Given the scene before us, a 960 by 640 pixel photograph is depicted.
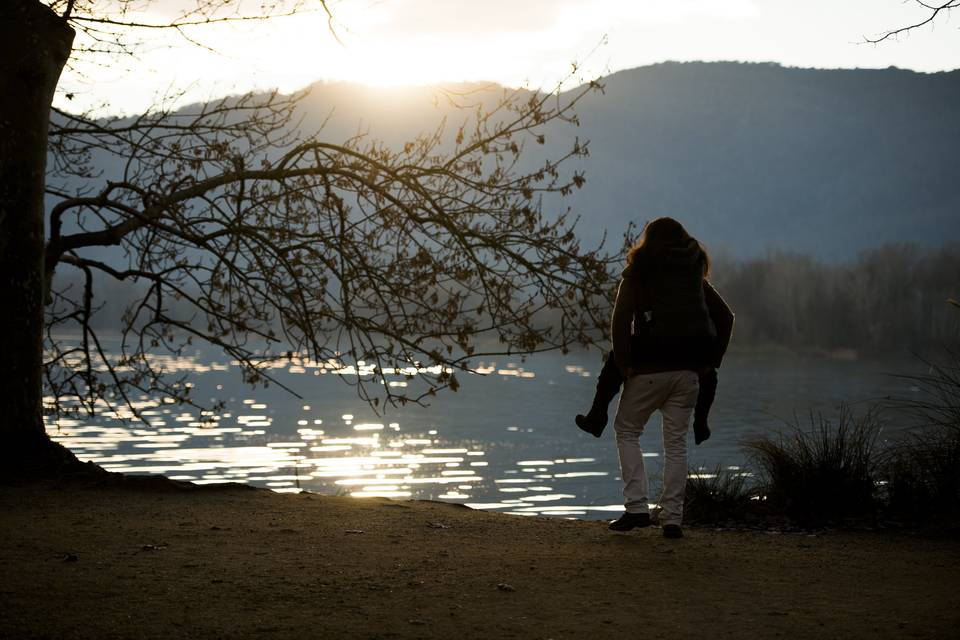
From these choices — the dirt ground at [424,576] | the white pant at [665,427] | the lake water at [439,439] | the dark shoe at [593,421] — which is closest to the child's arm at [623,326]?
the white pant at [665,427]

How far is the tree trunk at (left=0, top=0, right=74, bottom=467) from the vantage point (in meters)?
9.28

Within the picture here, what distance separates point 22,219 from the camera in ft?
30.7

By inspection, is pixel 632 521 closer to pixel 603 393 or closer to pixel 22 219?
pixel 603 393

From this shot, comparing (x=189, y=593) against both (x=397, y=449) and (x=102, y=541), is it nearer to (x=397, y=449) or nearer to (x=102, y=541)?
(x=102, y=541)

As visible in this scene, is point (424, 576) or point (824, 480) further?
point (824, 480)

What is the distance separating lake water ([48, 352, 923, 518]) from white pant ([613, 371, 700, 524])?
9.42 ft

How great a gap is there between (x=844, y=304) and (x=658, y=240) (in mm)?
70407

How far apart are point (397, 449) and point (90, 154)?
1912 cm

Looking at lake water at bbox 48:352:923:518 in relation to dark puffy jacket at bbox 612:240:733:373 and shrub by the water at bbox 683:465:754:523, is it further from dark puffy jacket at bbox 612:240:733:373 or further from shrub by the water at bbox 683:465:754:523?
dark puffy jacket at bbox 612:240:733:373

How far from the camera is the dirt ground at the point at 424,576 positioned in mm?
5191

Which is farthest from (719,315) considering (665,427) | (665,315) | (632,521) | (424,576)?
(424,576)

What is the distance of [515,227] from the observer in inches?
366

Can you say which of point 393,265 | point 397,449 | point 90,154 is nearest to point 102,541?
point 393,265

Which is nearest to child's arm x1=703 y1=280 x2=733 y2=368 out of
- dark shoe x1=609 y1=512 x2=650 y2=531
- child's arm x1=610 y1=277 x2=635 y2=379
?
child's arm x1=610 y1=277 x2=635 y2=379
